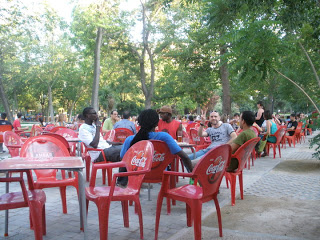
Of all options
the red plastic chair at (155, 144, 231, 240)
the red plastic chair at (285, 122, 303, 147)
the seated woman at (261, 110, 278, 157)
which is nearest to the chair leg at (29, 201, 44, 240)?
the red plastic chair at (155, 144, 231, 240)

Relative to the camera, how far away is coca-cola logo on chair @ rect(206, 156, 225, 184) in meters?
3.46

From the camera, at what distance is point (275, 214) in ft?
14.9

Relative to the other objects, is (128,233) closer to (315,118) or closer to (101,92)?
(315,118)

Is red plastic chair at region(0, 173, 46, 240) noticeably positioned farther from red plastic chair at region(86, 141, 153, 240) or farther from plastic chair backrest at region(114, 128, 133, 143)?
plastic chair backrest at region(114, 128, 133, 143)

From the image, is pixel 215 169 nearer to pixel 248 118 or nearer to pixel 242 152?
pixel 242 152

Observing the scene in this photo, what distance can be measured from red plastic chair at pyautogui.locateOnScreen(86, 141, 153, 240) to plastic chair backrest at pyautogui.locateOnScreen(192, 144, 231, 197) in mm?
567

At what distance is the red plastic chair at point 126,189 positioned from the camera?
10.9 feet

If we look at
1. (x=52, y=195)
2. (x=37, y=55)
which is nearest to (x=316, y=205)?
(x=52, y=195)

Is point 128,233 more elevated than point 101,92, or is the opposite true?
point 101,92

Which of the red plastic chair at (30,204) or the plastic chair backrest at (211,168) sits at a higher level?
the plastic chair backrest at (211,168)

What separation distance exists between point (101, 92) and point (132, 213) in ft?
122

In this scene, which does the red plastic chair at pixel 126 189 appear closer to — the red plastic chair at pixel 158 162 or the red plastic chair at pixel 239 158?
the red plastic chair at pixel 158 162

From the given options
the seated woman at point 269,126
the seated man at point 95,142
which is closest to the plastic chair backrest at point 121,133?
the seated man at point 95,142

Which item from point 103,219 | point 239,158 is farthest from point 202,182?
point 239,158
